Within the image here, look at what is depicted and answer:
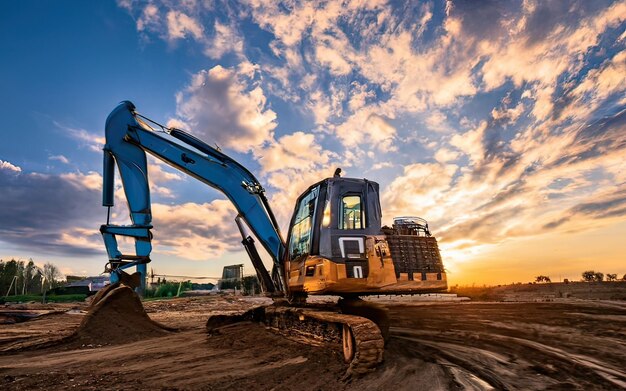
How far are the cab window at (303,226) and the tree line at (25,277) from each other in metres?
73.1

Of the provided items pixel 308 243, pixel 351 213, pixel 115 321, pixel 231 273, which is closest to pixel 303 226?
pixel 308 243

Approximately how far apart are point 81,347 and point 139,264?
2413 millimetres

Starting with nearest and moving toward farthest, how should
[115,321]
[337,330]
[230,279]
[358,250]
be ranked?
[337,330] < [358,250] < [115,321] < [230,279]

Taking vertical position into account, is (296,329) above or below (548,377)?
above

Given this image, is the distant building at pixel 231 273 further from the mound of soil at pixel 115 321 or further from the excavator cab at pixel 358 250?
the excavator cab at pixel 358 250

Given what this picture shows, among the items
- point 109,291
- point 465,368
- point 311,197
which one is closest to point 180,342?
point 109,291

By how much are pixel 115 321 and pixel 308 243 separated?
5.94 m

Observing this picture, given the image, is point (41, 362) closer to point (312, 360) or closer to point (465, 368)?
point (312, 360)

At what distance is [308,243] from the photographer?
24.2 ft

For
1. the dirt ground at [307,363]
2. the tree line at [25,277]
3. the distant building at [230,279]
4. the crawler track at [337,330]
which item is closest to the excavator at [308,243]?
the crawler track at [337,330]

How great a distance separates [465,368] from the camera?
5.80m

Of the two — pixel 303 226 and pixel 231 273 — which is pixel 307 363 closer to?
pixel 303 226

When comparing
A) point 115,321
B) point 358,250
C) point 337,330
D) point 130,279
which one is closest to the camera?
point 337,330

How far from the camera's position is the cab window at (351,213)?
7023mm
